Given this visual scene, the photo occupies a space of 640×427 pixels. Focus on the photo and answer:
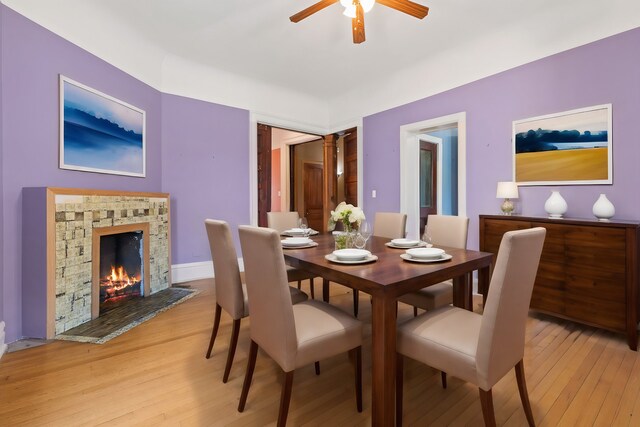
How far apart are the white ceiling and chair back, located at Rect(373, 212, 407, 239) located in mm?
1875

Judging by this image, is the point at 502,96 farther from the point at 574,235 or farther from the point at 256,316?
the point at 256,316

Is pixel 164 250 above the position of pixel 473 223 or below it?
below

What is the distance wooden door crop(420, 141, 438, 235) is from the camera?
4645mm

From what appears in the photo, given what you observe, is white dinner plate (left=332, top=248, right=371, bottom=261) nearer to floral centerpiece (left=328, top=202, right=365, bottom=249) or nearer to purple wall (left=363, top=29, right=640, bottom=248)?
floral centerpiece (left=328, top=202, right=365, bottom=249)

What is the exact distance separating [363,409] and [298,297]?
2.43 ft

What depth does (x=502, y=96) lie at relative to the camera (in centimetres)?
312

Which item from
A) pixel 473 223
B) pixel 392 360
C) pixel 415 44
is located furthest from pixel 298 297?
pixel 415 44

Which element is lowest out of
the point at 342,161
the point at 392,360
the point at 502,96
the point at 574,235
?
the point at 392,360

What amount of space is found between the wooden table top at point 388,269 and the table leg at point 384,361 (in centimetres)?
7

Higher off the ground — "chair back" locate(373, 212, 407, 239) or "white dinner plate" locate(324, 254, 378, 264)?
"chair back" locate(373, 212, 407, 239)

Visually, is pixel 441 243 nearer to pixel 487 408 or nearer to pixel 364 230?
pixel 364 230

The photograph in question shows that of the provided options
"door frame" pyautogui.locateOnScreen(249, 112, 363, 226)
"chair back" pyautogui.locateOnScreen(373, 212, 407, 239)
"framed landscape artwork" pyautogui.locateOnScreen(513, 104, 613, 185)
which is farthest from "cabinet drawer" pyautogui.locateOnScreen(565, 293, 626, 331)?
"door frame" pyautogui.locateOnScreen(249, 112, 363, 226)

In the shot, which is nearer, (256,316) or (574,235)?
(256,316)

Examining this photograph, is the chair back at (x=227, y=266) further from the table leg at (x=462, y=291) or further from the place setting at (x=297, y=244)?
the table leg at (x=462, y=291)
